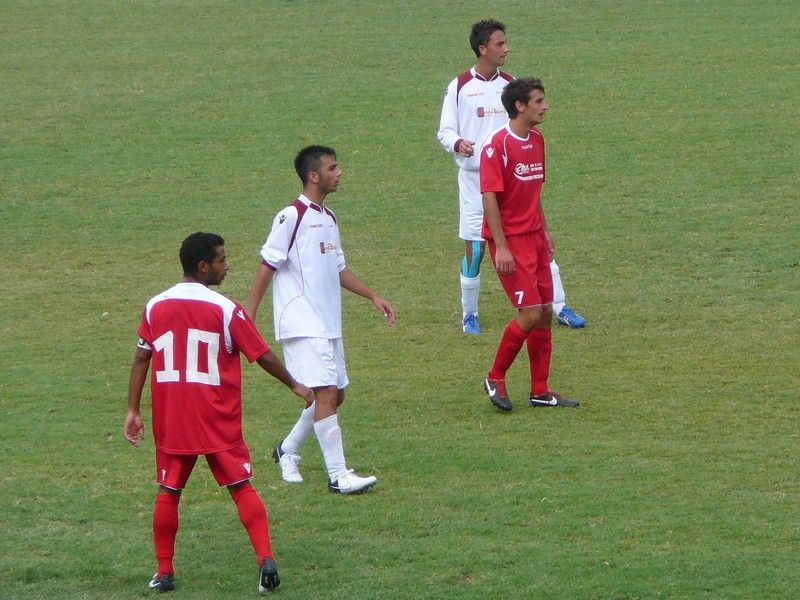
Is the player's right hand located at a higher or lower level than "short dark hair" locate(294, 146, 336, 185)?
higher

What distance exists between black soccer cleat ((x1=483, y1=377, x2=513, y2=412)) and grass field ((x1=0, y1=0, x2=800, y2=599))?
0.30ft

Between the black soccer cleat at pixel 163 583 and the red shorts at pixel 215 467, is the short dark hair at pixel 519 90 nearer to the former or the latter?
the red shorts at pixel 215 467

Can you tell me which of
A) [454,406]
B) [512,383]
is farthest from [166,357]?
[512,383]

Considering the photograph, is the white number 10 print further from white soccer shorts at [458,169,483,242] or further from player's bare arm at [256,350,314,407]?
white soccer shorts at [458,169,483,242]

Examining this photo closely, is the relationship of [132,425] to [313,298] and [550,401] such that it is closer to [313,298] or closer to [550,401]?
[313,298]

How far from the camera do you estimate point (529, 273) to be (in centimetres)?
906

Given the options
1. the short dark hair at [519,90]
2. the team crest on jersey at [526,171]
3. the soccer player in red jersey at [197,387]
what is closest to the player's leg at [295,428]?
the soccer player in red jersey at [197,387]

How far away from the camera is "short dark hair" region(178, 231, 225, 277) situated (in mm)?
6484

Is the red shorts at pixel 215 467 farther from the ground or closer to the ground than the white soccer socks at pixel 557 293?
closer to the ground

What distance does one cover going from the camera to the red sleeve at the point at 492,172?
8.99 meters

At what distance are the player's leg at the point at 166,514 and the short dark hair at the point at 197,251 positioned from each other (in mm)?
977

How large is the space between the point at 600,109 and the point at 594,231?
5.42m

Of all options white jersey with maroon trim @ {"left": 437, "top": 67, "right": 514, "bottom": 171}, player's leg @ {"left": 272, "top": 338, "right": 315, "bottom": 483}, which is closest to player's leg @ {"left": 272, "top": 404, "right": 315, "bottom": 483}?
player's leg @ {"left": 272, "top": 338, "right": 315, "bottom": 483}

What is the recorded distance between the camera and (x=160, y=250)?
14.7m
